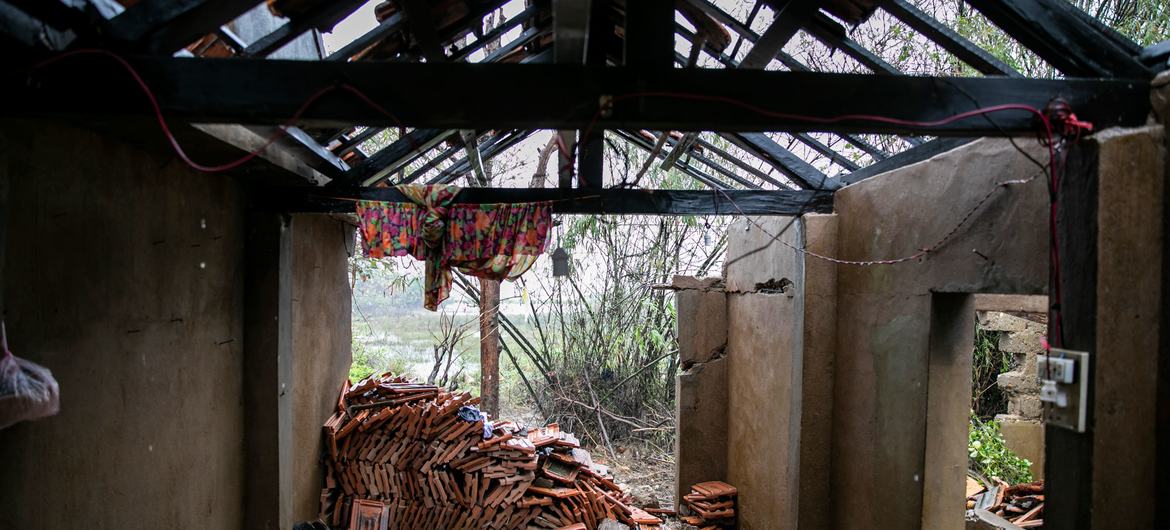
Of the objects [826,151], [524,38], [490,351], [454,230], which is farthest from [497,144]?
[490,351]

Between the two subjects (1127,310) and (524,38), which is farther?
(524,38)

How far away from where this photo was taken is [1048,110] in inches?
88.3

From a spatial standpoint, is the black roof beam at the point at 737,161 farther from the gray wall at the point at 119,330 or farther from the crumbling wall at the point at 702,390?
the gray wall at the point at 119,330

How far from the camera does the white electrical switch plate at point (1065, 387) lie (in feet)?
7.42

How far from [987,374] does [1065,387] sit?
6.43m

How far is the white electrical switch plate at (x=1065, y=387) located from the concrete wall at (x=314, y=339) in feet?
17.4

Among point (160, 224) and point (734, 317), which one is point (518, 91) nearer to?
point (160, 224)

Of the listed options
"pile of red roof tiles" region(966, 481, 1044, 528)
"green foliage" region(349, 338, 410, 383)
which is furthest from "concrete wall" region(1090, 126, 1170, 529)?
"green foliage" region(349, 338, 410, 383)

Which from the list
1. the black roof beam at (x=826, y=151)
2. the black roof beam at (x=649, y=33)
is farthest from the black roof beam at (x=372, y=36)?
the black roof beam at (x=826, y=151)

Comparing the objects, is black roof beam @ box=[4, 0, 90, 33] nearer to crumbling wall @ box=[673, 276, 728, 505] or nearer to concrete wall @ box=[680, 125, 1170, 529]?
concrete wall @ box=[680, 125, 1170, 529]

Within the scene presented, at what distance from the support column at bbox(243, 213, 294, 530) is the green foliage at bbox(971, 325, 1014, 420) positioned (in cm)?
821

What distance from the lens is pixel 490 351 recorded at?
909 centimetres

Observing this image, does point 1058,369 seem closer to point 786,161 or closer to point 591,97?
point 591,97

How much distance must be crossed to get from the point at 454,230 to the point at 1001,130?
3.59 metres
